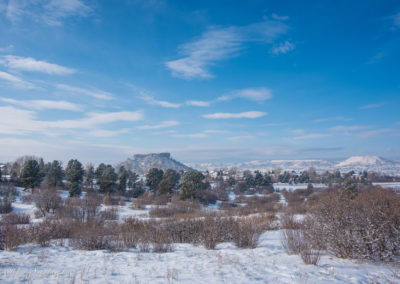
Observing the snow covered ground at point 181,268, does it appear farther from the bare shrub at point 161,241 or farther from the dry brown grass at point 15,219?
the dry brown grass at point 15,219

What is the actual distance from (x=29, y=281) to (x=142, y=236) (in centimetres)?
451

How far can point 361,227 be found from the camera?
20.7ft

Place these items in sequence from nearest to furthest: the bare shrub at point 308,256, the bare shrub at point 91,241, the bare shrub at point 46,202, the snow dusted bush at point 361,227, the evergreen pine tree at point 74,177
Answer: the snow dusted bush at point 361,227 → the bare shrub at point 308,256 → the bare shrub at point 91,241 → the bare shrub at point 46,202 → the evergreen pine tree at point 74,177

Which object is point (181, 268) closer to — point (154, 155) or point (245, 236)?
point (245, 236)

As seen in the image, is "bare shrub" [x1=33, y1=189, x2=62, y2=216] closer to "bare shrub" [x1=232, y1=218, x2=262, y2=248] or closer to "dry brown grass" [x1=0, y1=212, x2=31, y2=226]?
"dry brown grass" [x1=0, y1=212, x2=31, y2=226]

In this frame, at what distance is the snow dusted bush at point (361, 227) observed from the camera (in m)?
6.09

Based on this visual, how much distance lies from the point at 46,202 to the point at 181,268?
17.9 m

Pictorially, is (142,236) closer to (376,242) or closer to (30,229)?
(30,229)

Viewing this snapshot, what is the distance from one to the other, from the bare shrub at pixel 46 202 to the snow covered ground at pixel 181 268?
13080 mm

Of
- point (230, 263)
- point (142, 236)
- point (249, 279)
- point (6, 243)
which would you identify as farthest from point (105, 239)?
point (249, 279)

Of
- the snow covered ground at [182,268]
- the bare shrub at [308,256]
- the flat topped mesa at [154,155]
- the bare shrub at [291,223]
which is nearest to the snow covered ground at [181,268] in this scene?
the snow covered ground at [182,268]

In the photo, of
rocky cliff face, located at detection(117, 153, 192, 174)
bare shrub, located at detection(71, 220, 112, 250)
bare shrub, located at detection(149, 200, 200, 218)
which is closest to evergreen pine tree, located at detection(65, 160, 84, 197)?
bare shrub, located at detection(149, 200, 200, 218)

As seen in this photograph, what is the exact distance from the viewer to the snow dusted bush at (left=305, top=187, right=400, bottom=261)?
6086 millimetres

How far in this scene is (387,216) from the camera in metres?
6.18
